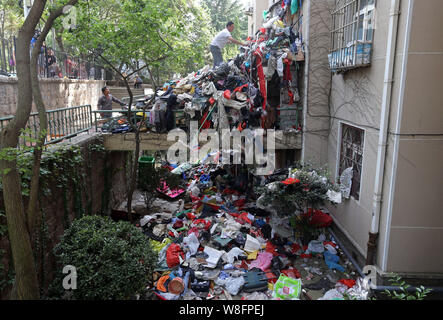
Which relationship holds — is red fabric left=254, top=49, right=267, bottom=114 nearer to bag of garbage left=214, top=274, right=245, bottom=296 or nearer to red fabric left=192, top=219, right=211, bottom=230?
red fabric left=192, top=219, right=211, bottom=230

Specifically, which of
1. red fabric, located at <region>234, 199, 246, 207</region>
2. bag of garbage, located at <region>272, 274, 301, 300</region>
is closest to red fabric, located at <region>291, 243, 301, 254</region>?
bag of garbage, located at <region>272, 274, 301, 300</region>

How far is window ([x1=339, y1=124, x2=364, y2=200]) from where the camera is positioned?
652 cm

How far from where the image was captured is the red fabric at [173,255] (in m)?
6.92

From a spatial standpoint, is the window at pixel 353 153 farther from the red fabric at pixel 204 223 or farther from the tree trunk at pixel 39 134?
the tree trunk at pixel 39 134

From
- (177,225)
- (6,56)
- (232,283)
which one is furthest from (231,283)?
(6,56)

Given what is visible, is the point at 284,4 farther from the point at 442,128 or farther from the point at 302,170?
the point at 442,128

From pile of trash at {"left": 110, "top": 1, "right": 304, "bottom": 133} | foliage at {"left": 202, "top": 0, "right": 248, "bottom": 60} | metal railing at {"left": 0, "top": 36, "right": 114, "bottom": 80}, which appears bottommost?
pile of trash at {"left": 110, "top": 1, "right": 304, "bottom": 133}

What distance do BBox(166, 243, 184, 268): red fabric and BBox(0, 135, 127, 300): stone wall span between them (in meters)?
2.19

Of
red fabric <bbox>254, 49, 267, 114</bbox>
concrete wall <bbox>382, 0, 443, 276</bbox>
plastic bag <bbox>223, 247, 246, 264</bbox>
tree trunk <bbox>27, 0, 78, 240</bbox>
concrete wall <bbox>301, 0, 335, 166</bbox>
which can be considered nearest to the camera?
tree trunk <bbox>27, 0, 78, 240</bbox>

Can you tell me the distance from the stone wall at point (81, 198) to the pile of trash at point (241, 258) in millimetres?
1664

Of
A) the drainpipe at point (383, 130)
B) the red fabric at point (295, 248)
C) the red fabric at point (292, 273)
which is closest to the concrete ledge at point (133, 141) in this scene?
the red fabric at point (295, 248)

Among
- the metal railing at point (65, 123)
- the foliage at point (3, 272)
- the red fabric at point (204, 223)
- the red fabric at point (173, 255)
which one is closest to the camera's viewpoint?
the foliage at point (3, 272)

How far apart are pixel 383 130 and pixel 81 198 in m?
6.83

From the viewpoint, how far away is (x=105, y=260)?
511 cm
